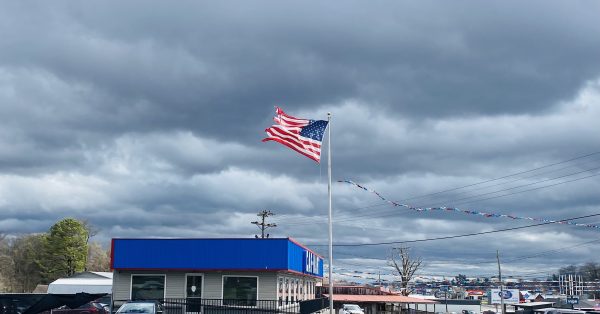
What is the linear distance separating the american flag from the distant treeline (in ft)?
241

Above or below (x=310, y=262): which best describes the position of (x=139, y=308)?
below

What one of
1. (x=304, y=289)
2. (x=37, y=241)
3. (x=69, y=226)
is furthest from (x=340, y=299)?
(x=37, y=241)

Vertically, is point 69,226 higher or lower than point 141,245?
higher

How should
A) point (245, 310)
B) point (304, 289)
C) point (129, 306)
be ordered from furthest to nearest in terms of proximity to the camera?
1. point (304, 289)
2. point (245, 310)
3. point (129, 306)

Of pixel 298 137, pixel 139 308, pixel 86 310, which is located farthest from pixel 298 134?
pixel 86 310

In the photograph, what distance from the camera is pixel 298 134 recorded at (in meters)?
28.0

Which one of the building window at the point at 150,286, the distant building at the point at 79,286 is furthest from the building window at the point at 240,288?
the distant building at the point at 79,286

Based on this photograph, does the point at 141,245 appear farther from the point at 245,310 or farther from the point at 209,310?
the point at 245,310

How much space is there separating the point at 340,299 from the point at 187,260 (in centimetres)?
3423

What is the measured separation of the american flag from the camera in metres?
27.6

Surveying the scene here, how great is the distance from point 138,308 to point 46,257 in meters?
79.0

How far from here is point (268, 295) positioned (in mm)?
36156

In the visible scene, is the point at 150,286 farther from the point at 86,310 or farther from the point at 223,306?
the point at 223,306

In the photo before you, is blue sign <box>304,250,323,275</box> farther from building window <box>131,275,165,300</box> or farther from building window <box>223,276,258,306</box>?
building window <box>131,275,165,300</box>
